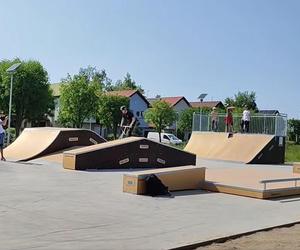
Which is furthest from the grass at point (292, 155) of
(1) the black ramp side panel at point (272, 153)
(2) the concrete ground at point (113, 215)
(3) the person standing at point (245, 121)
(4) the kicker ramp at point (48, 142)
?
(2) the concrete ground at point (113, 215)

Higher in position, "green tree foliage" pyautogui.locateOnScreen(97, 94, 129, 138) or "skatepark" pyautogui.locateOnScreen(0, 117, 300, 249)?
"green tree foliage" pyautogui.locateOnScreen(97, 94, 129, 138)

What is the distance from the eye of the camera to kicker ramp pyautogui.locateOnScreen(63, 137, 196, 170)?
16484 mm

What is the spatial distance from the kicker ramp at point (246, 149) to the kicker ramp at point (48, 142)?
24.2 ft

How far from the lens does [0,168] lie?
15.1 metres

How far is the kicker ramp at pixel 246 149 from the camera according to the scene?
81.6 ft

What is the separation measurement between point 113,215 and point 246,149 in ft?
58.3

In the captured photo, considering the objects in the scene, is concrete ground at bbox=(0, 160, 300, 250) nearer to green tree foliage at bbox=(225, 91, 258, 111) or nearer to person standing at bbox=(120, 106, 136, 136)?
person standing at bbox=(120, 106, 136, 136)

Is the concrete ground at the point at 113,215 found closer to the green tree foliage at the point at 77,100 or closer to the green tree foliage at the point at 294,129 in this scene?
the green tree foliage at the point at 77,100

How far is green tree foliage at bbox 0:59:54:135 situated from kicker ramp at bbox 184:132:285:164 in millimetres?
33718

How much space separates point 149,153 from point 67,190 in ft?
25.3

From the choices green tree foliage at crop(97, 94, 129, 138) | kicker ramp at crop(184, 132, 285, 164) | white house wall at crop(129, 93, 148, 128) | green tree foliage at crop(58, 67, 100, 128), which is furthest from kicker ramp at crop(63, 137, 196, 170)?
white house wall at crop(129, 93, 148, 128)

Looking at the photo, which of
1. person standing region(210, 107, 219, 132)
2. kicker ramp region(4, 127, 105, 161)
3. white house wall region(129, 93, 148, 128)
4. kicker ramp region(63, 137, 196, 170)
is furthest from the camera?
white house wall region(129, 93, 148, 128)

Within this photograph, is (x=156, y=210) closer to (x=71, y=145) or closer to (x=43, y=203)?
(x=43, y=203)

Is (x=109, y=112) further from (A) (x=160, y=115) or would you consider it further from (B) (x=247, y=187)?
(B) (x=247, y=187)
